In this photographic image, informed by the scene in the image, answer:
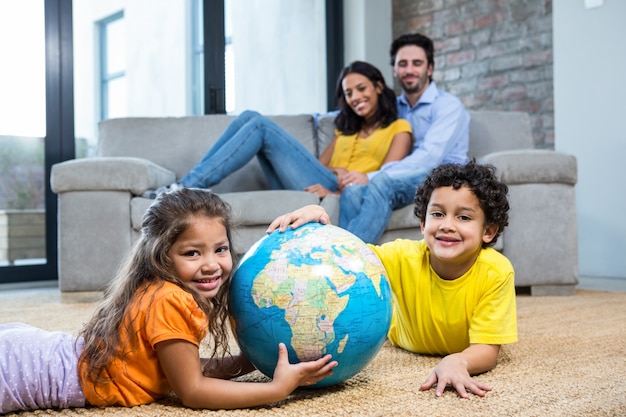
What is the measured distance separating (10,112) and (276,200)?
2483mm

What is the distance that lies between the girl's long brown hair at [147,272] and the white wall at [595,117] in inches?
148

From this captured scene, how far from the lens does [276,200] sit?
3.53 metres

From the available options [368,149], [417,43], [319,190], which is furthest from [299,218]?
[417,43]

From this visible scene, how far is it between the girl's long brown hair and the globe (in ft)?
0.34

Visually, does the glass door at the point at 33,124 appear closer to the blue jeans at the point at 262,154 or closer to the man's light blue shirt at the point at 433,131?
the blue jeans at the point at 262,154

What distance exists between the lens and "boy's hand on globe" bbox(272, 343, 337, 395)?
4.69 ft

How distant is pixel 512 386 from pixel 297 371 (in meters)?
0.58

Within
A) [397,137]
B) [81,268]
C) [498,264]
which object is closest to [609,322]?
[498,264]

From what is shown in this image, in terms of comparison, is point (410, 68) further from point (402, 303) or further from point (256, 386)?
point (256, 386)

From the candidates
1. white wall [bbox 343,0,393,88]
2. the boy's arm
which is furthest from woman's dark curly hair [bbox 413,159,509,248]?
white wall [bbox 343,0,393,88]

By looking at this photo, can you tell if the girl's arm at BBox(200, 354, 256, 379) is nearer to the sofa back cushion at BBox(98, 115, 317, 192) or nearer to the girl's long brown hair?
the girl's long brown hair

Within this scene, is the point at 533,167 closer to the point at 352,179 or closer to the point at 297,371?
the point at 352,179

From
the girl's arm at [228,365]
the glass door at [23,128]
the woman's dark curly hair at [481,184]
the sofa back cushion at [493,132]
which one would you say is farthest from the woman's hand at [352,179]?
the glass door at [23,128]

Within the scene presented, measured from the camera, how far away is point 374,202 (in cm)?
334
